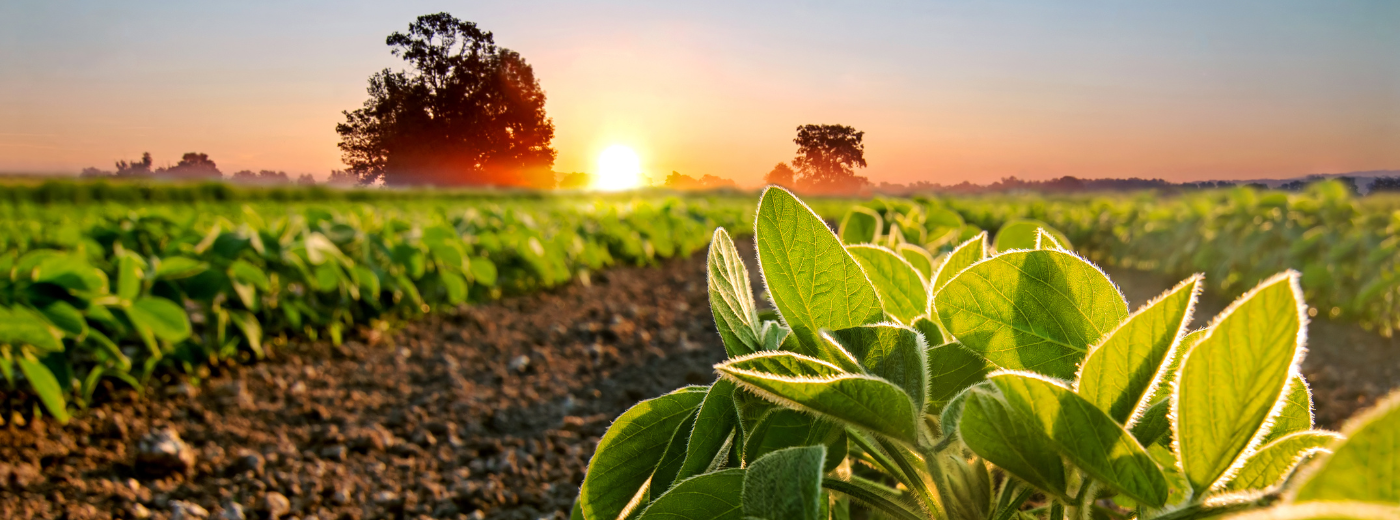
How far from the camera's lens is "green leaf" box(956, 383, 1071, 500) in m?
0.46

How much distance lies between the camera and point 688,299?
254 inches

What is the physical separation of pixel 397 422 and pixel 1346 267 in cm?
541

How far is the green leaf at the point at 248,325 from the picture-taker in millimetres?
3051

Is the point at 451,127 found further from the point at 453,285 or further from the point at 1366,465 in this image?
the point at 1366,465

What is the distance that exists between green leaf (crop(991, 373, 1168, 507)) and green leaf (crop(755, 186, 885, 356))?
6.8 inches

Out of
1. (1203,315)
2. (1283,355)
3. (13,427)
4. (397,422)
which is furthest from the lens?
(1203,315)

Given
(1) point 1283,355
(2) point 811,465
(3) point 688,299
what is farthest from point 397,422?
(3) point 688,299

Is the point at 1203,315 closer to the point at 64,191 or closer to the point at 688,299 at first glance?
the point at 688,299

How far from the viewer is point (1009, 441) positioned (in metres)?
0.47

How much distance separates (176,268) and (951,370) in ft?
9.43

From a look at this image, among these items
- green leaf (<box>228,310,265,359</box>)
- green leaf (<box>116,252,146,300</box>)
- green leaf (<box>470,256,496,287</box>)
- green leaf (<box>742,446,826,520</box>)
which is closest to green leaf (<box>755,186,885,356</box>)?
green leaf (<box>742,446,826,520</box>)

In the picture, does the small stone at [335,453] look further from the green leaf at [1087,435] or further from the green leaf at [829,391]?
the green leaf at [1087,435]

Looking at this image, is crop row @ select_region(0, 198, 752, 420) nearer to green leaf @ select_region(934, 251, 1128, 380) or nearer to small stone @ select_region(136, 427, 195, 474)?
small stone @ select_region(136, 427, 195, 474)

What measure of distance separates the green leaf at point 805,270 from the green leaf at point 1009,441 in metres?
0.15
